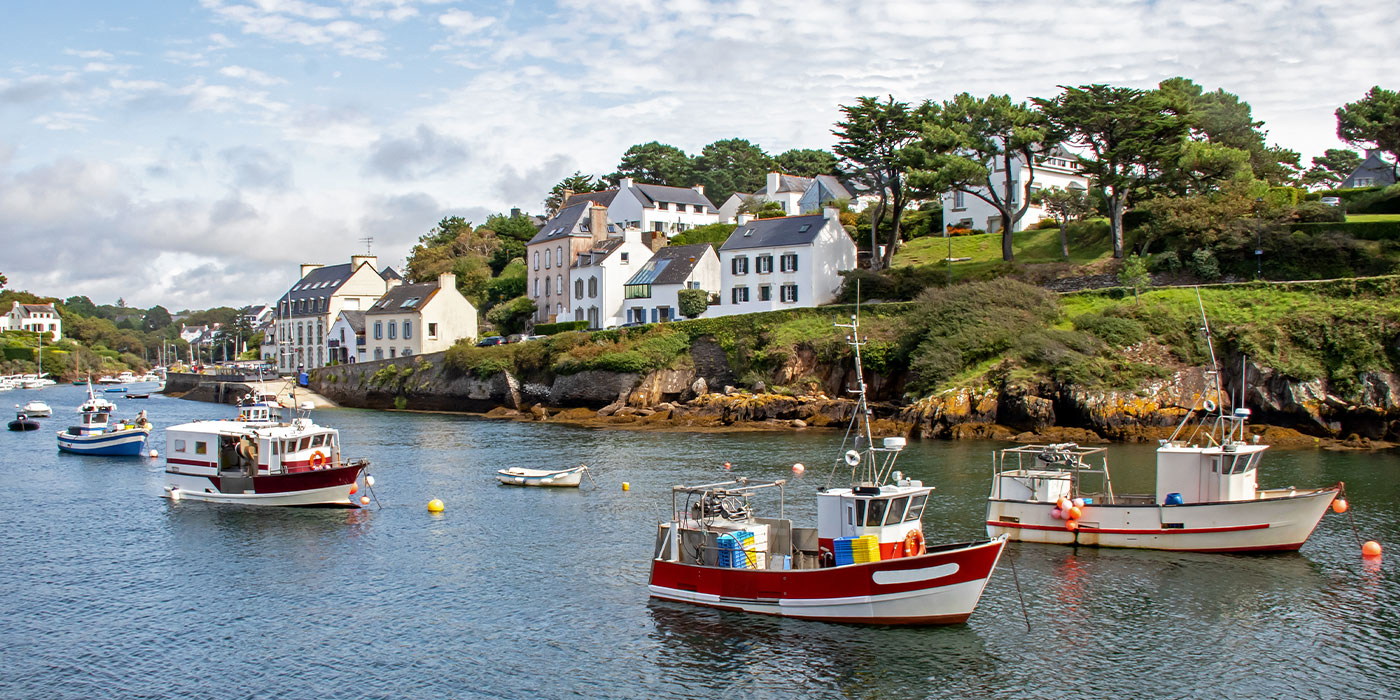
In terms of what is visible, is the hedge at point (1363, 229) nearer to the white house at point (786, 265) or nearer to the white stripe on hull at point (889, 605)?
the white house at point (786, 265)

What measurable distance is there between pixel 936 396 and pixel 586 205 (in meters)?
54.6

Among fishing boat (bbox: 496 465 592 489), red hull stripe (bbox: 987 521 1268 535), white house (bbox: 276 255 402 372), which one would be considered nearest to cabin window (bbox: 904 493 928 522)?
red hull stripe (bbox: 987 521 1268 535)

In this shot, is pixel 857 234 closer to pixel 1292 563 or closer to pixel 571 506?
pixel 571 506

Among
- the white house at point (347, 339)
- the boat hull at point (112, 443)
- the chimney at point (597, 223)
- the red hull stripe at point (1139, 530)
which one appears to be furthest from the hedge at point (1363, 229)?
the white house at point (347, 339)

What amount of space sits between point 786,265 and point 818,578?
59842 millimetres

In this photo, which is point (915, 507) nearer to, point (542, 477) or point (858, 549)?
point (858, 549)

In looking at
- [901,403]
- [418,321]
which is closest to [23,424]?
[418,321]

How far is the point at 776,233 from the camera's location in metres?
86.7

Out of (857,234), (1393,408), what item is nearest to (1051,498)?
(1393,408)

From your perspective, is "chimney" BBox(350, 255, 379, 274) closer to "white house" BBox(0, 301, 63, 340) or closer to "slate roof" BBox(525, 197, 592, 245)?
"slate roof" BBox(525, 197, 592, 245)

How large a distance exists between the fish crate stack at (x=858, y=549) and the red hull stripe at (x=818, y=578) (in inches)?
24.9

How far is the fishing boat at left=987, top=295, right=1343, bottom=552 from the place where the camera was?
108ft

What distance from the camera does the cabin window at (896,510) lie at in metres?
26.3

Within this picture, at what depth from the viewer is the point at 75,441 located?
209 feet
